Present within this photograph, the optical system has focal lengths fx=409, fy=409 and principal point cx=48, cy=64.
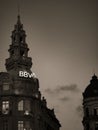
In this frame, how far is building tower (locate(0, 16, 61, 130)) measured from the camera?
10038 cm

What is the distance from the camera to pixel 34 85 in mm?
106125

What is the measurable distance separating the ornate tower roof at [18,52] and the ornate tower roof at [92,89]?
21.7 m

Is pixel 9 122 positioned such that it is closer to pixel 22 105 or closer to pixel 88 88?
pixel 22 105

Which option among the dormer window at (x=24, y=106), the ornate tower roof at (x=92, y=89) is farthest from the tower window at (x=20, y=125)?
the ornate tower roof at (x=92, y=89)

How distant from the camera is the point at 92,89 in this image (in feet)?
405

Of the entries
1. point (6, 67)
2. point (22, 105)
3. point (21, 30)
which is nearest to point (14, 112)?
point (22, 105)

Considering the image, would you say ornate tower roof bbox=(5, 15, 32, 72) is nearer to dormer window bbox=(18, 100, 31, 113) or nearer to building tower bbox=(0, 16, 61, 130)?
building tower bbox=(0, 16, 61, 130)

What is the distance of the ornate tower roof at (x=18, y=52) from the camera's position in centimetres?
10944

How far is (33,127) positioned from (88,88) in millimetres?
29089

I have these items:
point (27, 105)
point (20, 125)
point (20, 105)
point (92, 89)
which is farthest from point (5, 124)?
point (92, 89)

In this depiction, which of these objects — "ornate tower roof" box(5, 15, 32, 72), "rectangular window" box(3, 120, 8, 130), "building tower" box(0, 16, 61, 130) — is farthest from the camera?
"ornate tower roof" box(5, 15, 32, 72)

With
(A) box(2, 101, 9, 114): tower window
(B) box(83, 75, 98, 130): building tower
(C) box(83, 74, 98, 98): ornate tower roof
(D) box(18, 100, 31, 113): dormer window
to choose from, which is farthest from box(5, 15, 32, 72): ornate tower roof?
(B) box(83, 75, 98, 130): building tower

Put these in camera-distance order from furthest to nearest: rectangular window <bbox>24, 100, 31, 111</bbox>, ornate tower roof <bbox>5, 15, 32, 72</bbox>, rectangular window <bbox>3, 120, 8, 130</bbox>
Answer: ornate tower roof <bbox>5, 15, 32, 72</bbox>, rectangular window <bbox>24, 100, 31, 111</bbox>, rectangular window <bbox>3, 120, 8, 130</bbox>

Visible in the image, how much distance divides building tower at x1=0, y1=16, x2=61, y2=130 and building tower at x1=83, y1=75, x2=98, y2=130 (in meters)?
14.3
